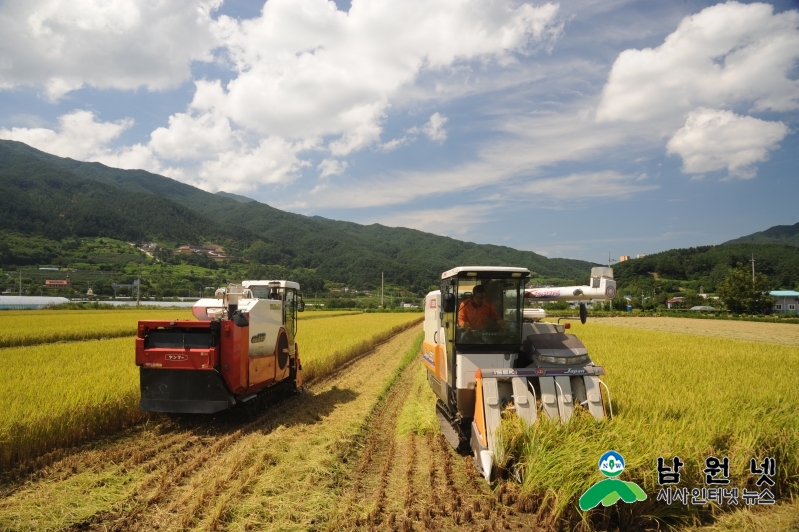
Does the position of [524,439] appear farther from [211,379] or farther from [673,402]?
[211,379]

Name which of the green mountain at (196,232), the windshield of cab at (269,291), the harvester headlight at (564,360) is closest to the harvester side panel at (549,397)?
the harvester headlight at (564,360)

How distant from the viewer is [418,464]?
21.8ft

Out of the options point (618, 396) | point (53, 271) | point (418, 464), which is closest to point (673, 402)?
point (618, 396)

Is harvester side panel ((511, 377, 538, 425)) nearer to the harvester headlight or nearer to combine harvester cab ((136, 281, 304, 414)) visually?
the harvester headlight

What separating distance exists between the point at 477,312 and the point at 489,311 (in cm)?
18

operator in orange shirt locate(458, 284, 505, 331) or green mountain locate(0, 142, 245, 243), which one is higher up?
green mountain locate(0, 142, 245, 243)

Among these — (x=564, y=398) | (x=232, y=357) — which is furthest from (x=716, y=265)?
(x=232, y=357)

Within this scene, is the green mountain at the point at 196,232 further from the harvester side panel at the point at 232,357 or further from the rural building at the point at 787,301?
the harvester side panel at the point at 232,357

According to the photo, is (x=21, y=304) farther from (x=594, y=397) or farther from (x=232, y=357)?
(x=594, y=397)

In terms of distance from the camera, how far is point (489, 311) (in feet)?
23.2

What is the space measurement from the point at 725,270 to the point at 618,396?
92.3 meters

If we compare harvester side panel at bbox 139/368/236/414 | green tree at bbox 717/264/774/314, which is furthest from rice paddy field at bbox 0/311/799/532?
green tree at bbox 717/264/774/314

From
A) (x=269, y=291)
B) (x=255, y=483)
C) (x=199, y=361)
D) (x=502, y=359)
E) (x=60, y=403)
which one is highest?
(x=269, y=291)

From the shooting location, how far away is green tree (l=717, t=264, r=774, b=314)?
57812 mm
